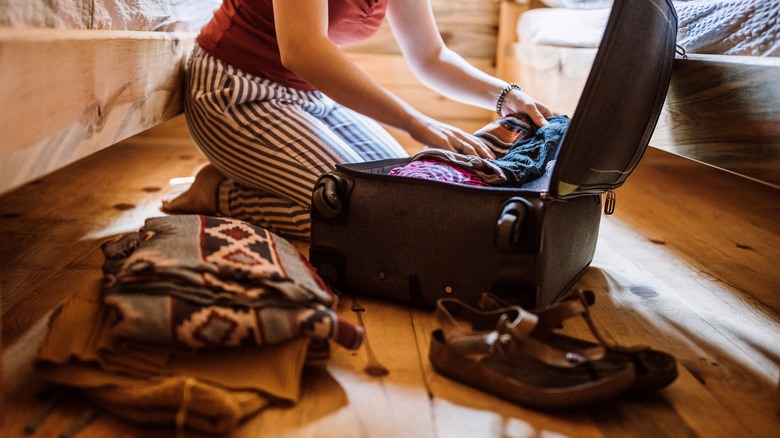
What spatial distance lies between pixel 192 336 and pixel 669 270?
0.90m

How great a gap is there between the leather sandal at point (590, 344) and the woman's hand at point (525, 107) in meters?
0.47

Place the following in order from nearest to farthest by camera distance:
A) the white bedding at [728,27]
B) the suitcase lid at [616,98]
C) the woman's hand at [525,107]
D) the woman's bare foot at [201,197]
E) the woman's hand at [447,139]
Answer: the suitcase lid at [616,98] < the white bedding at [728,27] < the woman's hand at [447,139] < the woman's hand at [525,107] < the woman's bare foot at [201,197]

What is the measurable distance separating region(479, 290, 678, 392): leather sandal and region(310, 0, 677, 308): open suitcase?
7 centimetres

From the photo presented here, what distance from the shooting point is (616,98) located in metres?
0.79

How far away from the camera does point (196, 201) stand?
135cm

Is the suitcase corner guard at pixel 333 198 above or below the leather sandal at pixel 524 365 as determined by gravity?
above

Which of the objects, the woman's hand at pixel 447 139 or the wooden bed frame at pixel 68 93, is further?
the woman's hand at pixel 447 139

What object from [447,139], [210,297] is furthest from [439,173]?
[210,297]

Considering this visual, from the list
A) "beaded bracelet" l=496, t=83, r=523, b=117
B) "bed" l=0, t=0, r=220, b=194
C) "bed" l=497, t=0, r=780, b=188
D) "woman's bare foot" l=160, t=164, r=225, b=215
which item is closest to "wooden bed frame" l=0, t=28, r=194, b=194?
"bed" l=0, t=0, r=220, b=194

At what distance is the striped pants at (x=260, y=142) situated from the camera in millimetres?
1203

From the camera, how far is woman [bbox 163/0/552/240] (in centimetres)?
107

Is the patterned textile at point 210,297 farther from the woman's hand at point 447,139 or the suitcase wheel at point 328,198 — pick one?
the woman's hand at point 447,139

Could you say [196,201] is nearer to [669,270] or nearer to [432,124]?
[432,124]

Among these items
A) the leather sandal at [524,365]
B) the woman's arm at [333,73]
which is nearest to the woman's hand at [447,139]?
the woman's arm at [333,73]
